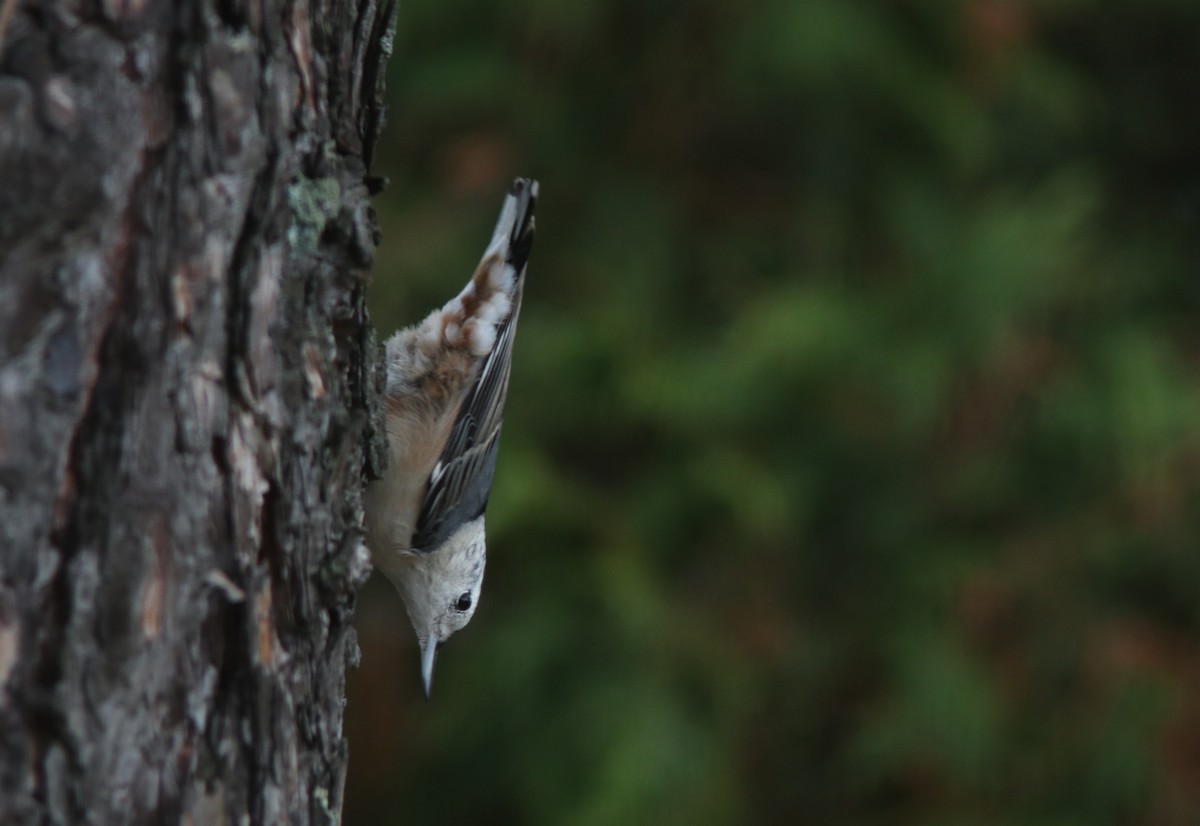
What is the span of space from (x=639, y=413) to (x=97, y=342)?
2.69 m

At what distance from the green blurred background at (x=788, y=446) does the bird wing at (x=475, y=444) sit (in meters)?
0.78

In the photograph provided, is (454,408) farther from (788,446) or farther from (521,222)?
(788,446)

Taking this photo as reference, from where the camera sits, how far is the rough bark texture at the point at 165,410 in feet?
3.53

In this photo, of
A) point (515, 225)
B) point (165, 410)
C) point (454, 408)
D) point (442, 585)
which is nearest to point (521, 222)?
point (515, 225)

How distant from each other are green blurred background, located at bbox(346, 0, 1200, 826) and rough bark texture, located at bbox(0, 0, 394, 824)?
90.5 inches

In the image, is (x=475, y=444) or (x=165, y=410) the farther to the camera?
(x=475, y=444)

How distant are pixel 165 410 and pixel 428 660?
167cm

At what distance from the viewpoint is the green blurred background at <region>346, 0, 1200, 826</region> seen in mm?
3748

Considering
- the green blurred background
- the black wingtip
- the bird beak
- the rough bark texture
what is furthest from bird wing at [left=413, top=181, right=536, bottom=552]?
the rough bark texture

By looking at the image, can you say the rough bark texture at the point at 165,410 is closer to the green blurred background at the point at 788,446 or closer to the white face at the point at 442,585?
the white face at the point at 442,585

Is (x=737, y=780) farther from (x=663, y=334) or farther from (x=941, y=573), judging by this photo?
(x=663, y=334)

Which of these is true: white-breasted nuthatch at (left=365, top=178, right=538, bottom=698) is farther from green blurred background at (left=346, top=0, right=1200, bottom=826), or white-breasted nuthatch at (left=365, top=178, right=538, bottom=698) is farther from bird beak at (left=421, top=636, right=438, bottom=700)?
green blurred background at (left=346, top=0, right=1200, bottom=826)

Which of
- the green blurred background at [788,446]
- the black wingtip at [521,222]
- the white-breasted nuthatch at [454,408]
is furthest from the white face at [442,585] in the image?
the green blurred background at [788,446]

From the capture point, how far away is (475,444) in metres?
2.77
